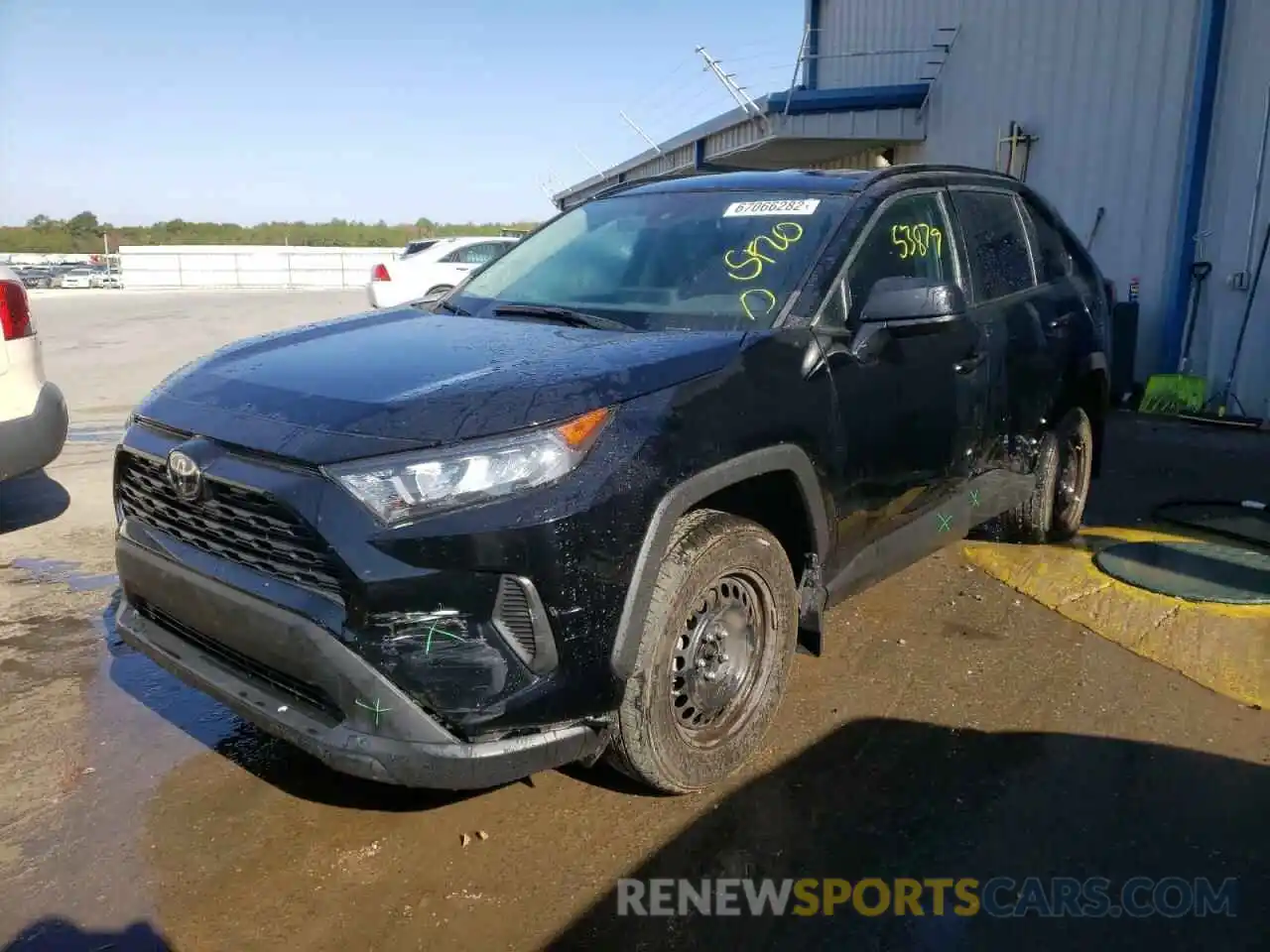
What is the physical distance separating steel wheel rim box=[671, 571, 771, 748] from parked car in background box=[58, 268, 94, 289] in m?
39.7

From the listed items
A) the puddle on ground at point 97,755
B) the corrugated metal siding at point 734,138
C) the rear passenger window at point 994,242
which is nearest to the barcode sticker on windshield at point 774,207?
the rear passenger window at point 994,242

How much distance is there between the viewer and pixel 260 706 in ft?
8.32

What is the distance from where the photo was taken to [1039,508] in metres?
5.05

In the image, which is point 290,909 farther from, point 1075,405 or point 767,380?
point 1075,405

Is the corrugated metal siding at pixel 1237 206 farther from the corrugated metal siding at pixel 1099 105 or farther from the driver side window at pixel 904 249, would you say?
the driver side window at pixel 904 249

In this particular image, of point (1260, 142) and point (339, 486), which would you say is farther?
point (1260, 142)

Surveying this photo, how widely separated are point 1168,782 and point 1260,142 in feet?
24.8

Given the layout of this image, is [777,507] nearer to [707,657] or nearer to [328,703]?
[707,657]

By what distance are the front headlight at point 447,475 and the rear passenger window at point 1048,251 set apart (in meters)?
3.38

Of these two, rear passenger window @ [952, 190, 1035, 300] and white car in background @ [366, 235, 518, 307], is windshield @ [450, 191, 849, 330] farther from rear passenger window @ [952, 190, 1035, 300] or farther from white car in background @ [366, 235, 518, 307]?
white car in background @ [366, 235, 518, 307]

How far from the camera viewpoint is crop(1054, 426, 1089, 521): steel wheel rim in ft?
17.1

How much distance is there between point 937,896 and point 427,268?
1568 cm

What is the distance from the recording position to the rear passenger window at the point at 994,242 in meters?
4.25

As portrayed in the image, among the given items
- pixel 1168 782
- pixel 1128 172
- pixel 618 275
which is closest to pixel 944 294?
pixel 618 275
